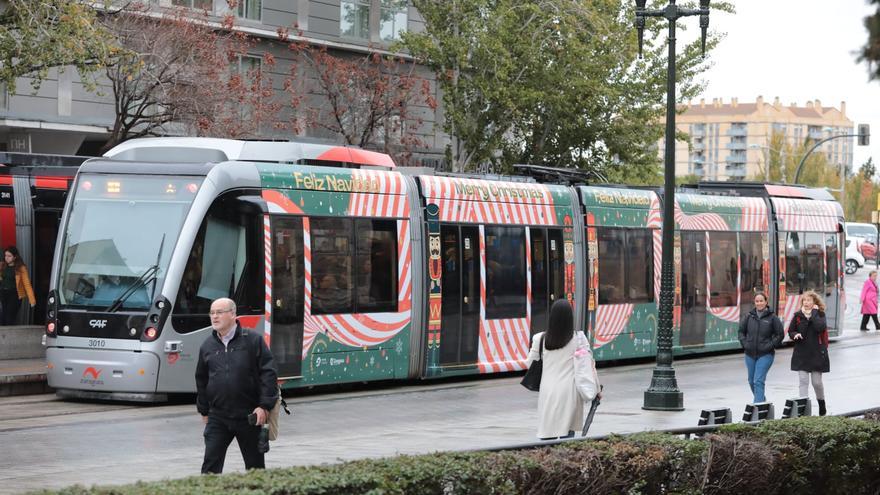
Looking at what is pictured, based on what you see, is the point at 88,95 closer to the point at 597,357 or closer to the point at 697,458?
the point at 597,357

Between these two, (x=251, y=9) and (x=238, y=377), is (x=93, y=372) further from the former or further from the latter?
(x=251, y=9)

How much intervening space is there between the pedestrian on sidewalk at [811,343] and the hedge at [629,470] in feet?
20.9

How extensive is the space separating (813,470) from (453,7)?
1044 inches

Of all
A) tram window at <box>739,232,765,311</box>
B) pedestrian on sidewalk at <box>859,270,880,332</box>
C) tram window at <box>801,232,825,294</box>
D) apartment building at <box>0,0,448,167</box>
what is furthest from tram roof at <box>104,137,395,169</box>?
pedestrian on sidewalk at <box>859,270,880,332</box>

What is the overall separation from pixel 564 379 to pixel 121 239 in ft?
26.3

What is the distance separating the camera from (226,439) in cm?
1002

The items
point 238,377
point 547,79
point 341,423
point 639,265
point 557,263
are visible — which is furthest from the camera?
point 547,79

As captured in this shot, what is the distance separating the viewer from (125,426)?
53.3ft

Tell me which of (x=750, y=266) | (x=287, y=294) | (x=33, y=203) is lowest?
(x=287, y=294)

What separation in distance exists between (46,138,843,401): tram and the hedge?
857 cm

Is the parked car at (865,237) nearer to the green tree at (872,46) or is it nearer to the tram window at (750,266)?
the tram window at (750,266)

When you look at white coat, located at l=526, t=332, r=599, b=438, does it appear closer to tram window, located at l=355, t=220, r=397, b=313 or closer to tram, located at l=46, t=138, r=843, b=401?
tram, located at l=46, t=138, r=843, b=401

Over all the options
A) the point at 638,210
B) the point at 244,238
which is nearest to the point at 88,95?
the point at 638,210

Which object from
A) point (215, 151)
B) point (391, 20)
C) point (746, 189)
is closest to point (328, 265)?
point (215, 151)
